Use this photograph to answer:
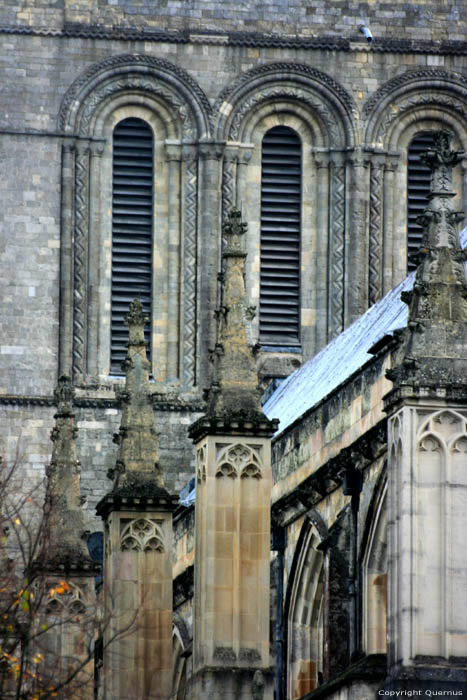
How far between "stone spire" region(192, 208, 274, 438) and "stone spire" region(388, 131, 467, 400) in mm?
5962

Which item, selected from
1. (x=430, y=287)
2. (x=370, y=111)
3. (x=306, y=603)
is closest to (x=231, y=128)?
(x=370, y=111)

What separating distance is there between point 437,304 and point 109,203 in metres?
32.7

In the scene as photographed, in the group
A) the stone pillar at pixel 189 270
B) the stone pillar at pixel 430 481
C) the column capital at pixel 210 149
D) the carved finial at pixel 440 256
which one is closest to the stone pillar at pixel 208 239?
the column capital at pixel 210 149

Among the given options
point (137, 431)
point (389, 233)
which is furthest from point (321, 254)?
point (137, 431)

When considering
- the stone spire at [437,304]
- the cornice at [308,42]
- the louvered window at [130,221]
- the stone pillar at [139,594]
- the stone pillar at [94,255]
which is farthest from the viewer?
the cornice at [308,42]

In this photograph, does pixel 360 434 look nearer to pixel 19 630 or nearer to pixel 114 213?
pixel 19 630

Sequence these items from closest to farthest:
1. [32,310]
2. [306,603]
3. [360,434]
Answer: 1. [360,434]
2. [306,603]
3. [32,310]

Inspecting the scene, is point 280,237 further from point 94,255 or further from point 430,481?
point 430,481

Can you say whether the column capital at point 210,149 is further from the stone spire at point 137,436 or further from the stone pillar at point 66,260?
the stone spire at point 137,436

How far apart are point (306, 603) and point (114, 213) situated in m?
16.8

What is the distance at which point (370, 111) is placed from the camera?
64.3 m

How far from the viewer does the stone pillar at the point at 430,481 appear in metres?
30.3

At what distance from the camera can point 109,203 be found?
209 ft

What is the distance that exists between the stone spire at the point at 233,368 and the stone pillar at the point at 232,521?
12 mm
